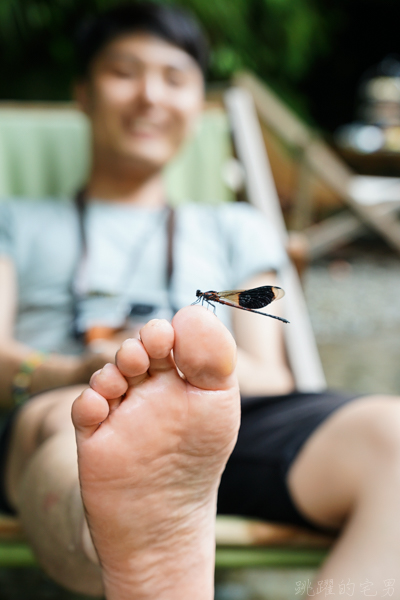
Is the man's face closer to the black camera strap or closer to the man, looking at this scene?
the man

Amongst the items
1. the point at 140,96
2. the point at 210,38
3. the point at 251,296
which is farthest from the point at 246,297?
the point at 210,38

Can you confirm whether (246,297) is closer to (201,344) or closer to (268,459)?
(201,344)

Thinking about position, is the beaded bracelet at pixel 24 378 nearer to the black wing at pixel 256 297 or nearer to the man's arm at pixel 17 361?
the man's arm at pixel 17 361

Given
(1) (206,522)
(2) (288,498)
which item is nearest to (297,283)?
(2) (288,498)

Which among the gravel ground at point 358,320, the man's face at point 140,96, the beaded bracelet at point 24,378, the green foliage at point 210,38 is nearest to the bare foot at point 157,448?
the beaded bracelet at point 24,378

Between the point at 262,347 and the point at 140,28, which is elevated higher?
the point at 140,28

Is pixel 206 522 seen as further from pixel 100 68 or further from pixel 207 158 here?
pixel 207 158
